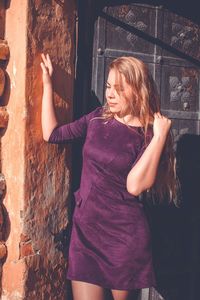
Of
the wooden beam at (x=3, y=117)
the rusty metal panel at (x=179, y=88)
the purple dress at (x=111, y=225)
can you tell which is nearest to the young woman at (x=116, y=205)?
the purple dress at (x=111, y=225)

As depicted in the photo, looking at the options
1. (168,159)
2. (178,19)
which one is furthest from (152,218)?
(178,19)

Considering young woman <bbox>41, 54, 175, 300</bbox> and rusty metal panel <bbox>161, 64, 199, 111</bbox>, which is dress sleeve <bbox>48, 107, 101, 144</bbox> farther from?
rusty metal panel <bbox>161, 64, 199, 111</bbox>

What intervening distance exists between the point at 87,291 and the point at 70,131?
87 cm

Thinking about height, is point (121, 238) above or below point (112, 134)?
below

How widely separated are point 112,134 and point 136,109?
0.62 ft

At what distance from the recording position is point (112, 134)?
282 cm

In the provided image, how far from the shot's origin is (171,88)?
3584 mm

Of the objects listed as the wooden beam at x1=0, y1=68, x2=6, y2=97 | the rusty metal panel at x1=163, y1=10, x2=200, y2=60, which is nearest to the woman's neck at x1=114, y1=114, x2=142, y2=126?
the wooden beam at x1=0, y1=68, x2=6, y2=97

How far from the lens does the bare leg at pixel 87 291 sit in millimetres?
2781

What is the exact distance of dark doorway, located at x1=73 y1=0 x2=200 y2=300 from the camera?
3336mm

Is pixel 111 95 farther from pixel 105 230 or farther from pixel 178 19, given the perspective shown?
pixel 178 19

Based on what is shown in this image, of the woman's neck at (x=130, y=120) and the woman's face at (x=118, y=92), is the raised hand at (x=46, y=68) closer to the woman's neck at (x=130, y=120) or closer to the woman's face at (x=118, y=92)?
the woman's face at (x=118, y=92)

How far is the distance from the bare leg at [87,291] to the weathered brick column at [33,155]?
269 mm

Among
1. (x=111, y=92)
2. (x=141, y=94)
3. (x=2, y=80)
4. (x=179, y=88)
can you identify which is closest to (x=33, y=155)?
(x=2, y=80)
